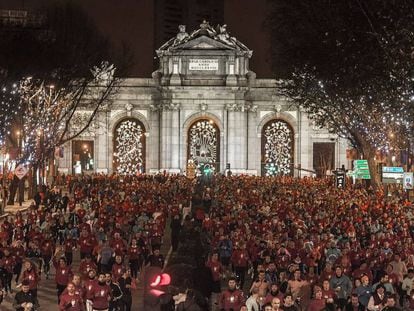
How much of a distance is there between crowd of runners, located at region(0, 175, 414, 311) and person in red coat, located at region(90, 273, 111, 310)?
0.02m

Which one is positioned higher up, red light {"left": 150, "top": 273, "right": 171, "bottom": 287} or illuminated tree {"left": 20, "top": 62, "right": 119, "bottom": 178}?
illuminated tree {"left": 20, "top": 62, "right": 119, "bottom": 178}

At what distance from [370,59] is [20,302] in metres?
18.1

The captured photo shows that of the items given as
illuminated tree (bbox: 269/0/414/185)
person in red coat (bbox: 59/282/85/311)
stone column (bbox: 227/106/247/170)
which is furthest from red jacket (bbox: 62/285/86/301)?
stone column (bbox: 227/106/247/170)

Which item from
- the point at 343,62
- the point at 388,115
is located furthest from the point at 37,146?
the point at 343,62

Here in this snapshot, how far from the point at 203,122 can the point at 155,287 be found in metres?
75.2

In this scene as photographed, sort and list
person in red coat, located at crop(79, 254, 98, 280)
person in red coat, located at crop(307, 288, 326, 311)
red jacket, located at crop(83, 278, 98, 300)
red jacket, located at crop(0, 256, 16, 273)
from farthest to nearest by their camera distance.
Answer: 1. red jacket, located at crop(0, 256, 16, 273)
2. person in red coat, located at crop(79, 254, 98, 280)
3. red jacket, located at crop(83, 278, 98, 300)
4. person in red coat, located at crop(307, 288, 326, 311)

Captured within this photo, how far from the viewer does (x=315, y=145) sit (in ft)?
293

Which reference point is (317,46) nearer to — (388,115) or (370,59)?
(370,59)

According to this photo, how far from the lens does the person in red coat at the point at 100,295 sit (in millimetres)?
15430

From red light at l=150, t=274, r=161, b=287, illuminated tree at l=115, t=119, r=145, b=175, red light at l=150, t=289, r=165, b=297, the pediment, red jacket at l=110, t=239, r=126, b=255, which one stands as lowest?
red jacket at l=110, t=239, r=126, b=255

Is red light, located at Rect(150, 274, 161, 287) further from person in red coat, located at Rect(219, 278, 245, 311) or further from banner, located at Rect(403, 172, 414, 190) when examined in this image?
banner, located at Rect(403, 172, 414, 190)

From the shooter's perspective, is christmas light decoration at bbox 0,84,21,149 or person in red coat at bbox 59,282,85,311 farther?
christmas light decoration at bbox 0,84,21,149

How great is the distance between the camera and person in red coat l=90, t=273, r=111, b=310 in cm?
1543

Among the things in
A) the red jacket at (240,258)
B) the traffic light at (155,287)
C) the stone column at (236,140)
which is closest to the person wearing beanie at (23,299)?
the traffic light at (155,287)
